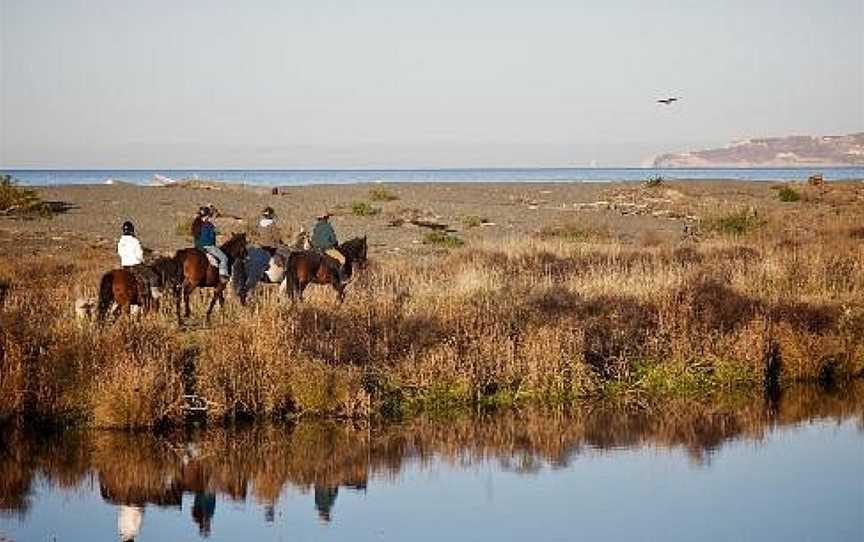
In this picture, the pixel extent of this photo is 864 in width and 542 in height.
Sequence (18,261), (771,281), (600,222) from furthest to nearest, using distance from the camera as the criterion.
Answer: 1. (600,222)
2. (18,261)
3. (771,281)

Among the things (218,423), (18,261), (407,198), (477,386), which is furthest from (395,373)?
(407,198)

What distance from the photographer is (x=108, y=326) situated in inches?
843

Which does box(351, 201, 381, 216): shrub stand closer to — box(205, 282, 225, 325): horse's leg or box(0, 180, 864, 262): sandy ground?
box(0, 180, 864, 262): sandy ground

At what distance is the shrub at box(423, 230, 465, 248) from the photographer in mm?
42081

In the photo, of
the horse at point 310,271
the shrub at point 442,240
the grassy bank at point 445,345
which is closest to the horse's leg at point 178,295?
the grassy bank at point 445,345

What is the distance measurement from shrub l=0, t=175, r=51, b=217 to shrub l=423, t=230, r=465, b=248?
17.0 metres

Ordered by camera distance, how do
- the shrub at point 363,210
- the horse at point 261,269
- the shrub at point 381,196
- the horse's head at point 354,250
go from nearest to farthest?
1. the horse at point 261,269
2. the horse's head at point 354,250
3. the shrub at point 363,210
4. the shrub at point 381,196

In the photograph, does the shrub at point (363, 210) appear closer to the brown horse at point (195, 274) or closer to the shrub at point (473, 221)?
the shrub at point (473, 221)

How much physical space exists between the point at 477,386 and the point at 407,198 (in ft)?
154

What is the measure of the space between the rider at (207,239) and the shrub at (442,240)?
16.3 metres

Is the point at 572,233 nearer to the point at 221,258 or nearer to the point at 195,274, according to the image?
the point at 221,258

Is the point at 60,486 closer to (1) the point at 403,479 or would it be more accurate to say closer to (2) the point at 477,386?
(1) the point at 403,479

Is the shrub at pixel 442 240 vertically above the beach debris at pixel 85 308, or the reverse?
the beach debris at pixel 85 308

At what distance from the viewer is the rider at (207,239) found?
25.5 meters
